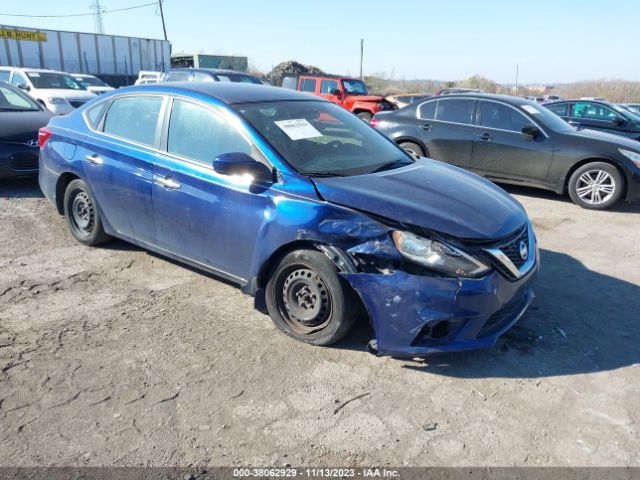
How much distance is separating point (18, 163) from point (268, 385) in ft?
19.2

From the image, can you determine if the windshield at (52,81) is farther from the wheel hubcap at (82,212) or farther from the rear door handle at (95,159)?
the rear door handle at (95,159)

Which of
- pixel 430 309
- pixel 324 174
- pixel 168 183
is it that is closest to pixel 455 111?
pixel 324 174

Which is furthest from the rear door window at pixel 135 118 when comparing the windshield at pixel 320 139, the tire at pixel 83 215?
the windshield at pixel 320 139

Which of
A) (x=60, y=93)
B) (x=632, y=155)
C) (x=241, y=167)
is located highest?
(x=60, y=93)

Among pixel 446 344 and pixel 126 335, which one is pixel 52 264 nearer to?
pixel 126 335

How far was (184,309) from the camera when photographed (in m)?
3.98

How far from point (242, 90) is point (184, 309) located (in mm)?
1866

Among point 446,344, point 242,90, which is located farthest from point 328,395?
point 242,90

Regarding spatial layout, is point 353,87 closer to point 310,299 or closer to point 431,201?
point 431,201

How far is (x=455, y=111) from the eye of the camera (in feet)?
28.1

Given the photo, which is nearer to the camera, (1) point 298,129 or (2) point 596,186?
(1) point 298,129

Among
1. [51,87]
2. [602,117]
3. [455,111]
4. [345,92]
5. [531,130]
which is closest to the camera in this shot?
[531,130]

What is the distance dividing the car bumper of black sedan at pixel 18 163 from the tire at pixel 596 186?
7.74 m

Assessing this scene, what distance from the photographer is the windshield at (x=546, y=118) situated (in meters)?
7.87
